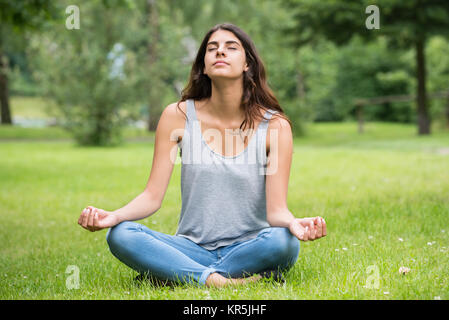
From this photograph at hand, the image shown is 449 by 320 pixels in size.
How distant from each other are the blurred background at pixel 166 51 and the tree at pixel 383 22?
0.03 m

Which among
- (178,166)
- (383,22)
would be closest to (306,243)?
(178,166)

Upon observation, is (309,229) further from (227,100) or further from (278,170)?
(227,100)

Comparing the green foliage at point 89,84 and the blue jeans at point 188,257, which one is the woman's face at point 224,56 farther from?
the green foliage at point 89,84

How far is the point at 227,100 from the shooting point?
10.8 ft

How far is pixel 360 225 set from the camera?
15.3 feet

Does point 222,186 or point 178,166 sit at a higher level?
point 222,186

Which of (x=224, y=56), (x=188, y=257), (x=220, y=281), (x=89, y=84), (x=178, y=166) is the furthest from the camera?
(x=89, y=84)

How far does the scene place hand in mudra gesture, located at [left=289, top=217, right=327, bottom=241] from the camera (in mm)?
2619

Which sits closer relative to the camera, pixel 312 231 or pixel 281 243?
pixel 312 231

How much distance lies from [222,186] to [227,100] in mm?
520

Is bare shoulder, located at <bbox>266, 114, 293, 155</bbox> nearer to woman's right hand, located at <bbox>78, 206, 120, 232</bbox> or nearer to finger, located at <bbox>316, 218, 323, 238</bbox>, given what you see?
finger, located at <bbox>316, 218, 323, 238</bbox>

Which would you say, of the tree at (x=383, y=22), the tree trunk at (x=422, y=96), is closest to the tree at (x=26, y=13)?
the tree at (x=383, y=22)

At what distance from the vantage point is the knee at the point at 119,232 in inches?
115

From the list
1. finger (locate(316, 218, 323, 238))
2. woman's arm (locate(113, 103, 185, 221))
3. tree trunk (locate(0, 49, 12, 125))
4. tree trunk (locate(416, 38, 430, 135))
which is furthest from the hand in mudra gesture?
tree trunk (locate(0, 49, 12, 125))
